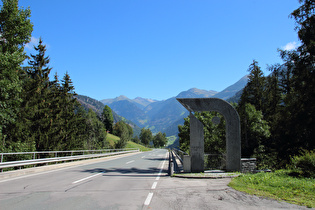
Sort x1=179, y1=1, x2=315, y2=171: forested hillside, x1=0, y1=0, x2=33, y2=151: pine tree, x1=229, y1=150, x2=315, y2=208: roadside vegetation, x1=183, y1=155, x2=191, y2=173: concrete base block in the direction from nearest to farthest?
x1=229, y1=150, x2=315, y2=208: roadside vegetation < x1=183, y1=155, x2=191, y2=173: concrete base block < x1=0, y1=0, x2=33, y2=151: pine tree < x1=179, y1=1, x2=315, y2=171: forested hillside

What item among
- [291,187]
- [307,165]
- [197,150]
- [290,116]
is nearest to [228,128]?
[197,150]

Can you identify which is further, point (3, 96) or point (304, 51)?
point (304, 51)

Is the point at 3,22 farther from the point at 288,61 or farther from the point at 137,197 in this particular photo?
the point at 288,61

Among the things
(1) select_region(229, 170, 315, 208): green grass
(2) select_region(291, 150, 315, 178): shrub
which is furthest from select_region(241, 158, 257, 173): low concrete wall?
(1) select_region(229, 170, 315, 208): green grass

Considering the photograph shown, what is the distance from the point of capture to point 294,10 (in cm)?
2164

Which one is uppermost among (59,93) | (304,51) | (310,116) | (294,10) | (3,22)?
(294,10)

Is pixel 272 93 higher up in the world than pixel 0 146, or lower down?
higher up

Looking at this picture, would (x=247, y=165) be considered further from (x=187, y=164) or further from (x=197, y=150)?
(x=187, y=164)

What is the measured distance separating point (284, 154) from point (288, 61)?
1074 cm

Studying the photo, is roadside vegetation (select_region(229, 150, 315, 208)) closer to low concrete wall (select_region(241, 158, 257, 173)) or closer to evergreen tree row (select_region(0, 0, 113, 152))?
low concrete wall (select_region(241, 158, 257, 173))

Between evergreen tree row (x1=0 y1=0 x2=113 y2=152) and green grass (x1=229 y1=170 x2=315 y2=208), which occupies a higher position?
evergreen tree row (x1=0 y1=0 x2=113 y2=152)

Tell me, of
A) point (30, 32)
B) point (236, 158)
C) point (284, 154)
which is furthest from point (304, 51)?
point (30, 32)

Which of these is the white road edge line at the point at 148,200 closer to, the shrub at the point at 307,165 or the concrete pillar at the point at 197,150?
the concrete pillar at the point at 197,150

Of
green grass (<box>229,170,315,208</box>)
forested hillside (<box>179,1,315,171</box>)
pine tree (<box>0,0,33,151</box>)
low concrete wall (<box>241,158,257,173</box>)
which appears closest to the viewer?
green grass (<box>229,170,315,208</box>)
